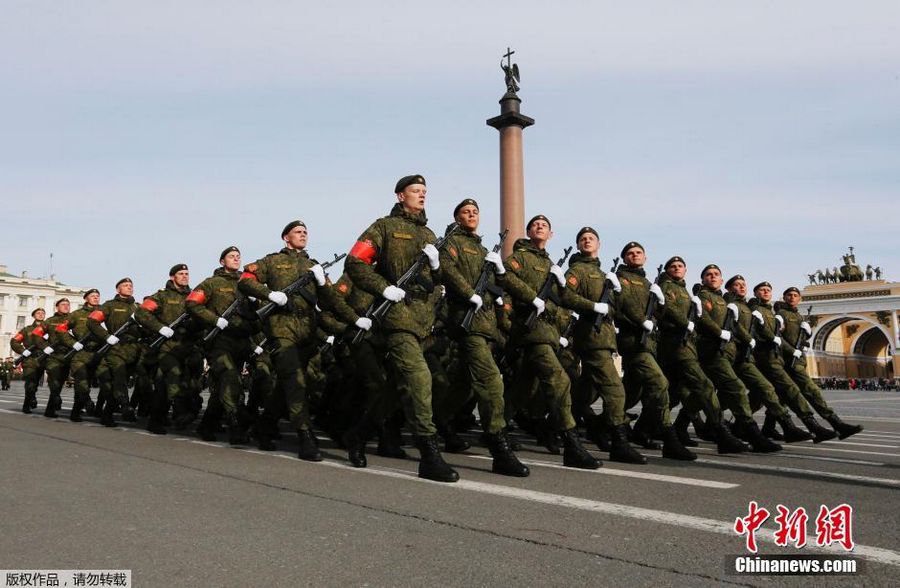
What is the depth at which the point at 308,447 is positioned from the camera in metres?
6.33

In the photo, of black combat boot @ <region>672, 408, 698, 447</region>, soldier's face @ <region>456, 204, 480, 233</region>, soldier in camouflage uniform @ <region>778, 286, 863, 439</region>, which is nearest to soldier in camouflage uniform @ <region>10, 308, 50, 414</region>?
soldier's face @ <region>456, 204, 480, 233</region>

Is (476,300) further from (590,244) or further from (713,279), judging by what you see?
Result: (713,279)

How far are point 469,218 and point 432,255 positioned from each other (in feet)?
2.35

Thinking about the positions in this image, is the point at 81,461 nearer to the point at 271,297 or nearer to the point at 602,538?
the point at 271,297

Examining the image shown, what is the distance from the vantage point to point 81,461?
6.08 m

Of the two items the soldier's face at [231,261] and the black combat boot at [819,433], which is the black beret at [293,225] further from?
the black combat boot at [819,433]

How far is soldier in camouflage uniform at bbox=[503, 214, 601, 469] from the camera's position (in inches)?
229

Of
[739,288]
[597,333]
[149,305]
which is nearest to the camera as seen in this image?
[597,333]

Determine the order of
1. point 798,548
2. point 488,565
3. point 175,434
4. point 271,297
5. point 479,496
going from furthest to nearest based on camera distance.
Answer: point 175,434, point 271,297, point 479,496, point 798,548, point 488,565

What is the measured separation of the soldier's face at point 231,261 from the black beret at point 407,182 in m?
3.99

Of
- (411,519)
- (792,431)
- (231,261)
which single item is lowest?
(411,519)

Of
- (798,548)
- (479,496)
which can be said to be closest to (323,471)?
(479,496)

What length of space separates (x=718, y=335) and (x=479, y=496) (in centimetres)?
428

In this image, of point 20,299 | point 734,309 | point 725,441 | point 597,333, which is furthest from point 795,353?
point 20,299
